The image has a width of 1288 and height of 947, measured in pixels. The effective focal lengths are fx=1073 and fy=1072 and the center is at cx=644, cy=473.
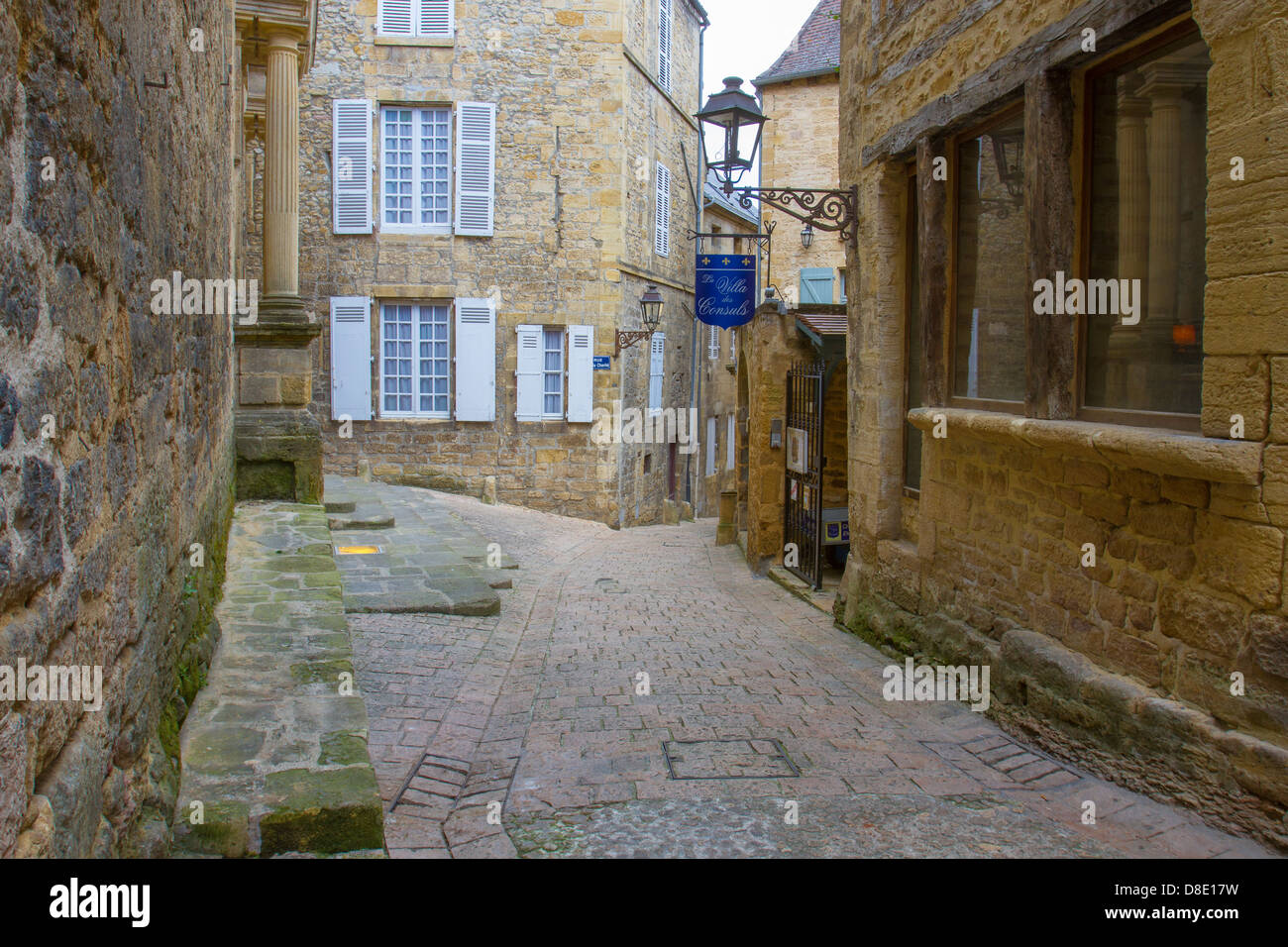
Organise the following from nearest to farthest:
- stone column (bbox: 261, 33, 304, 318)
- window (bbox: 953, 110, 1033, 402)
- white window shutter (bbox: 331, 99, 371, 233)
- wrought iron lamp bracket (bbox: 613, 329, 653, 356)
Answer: window (bbox: 953, 110, 1033, 402) → stone column (bbox: 261, 33, 304, 318) → white window shutter (bbox: 331, 99, 371, 233) → wrought iron lamp bracket (bbox: 613, 329, 653, 356)

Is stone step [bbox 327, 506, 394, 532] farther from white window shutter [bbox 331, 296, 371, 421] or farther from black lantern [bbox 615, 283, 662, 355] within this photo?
black lantern [bbox 615, 283, 662, 355]

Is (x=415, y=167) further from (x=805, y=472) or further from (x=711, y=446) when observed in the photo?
(x=711, y=446)

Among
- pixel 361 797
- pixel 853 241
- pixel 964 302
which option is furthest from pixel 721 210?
pixel 361 797

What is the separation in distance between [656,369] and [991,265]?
14.5 metres

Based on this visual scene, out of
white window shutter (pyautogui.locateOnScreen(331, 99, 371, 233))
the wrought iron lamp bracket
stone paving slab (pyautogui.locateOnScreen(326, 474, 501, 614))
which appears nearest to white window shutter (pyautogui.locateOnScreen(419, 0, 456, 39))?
white window shutter (pyautogui.locateOnScreen(331, 99, 371, 233))

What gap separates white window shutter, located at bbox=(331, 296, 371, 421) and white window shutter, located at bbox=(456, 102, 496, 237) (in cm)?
211

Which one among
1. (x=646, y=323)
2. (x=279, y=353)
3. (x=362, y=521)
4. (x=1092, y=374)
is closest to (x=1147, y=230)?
(x=1092, y=374)

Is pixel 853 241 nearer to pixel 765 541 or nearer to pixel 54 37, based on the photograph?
pixel 765 541

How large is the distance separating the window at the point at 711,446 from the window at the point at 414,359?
9.39 m

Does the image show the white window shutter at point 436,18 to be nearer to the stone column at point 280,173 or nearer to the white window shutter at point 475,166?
the white window shutter at point 475,166

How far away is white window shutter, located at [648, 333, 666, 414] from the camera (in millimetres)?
19750

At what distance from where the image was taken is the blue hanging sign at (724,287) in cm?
1156

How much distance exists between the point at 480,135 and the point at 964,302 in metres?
12.6

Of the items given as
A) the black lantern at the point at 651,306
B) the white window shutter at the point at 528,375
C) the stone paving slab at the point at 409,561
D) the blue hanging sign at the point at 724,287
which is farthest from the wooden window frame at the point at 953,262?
the white window shutter at the point at 528,375
